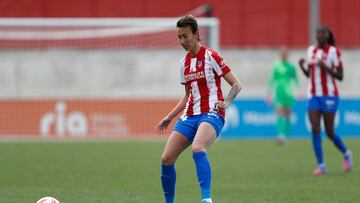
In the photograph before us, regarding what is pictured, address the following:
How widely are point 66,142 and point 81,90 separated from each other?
4.25 metres

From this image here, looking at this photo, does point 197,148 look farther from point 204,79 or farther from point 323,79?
point 323,79

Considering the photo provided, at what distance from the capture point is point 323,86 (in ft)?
43.8

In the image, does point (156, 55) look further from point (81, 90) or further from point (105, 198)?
point (105, 198)

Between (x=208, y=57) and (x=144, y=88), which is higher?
(x=208, y=57)

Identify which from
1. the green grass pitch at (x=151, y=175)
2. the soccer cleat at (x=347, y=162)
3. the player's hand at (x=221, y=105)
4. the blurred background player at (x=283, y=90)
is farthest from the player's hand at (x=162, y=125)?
the blurred background player at (x=283, y=90)

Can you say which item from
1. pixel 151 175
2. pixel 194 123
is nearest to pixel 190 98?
pixel 194 123

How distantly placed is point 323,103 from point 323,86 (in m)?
0.30


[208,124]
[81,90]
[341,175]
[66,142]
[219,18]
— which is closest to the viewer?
[208,124]

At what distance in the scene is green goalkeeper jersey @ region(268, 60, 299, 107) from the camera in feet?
67.8

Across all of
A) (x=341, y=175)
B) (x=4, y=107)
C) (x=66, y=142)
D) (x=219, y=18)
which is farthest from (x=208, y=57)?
(x=219, y=18)

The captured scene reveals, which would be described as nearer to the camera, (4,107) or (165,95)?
(4,107)

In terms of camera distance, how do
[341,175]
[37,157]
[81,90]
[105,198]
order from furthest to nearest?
1. [81,90]
2. [37,157]
3. [341,175]
4. [105,198]

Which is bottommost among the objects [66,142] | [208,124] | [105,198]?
[66,142]

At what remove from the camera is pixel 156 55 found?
2550 cm
